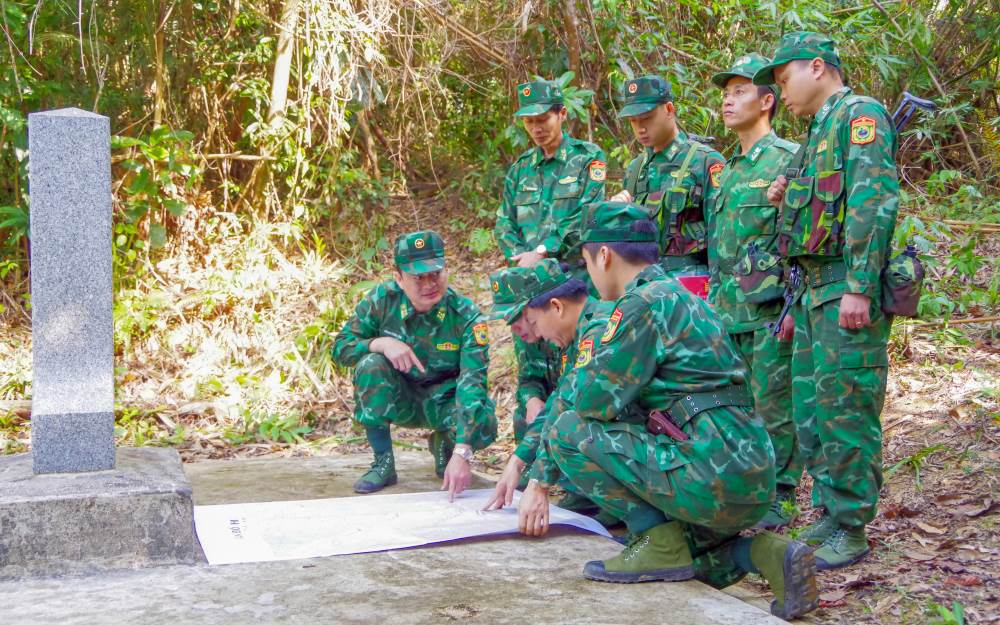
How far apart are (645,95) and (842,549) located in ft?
7.51

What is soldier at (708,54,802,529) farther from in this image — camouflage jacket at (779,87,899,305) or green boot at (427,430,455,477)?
green boot at (427,430,455,477)

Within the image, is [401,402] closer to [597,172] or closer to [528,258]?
[528,258]

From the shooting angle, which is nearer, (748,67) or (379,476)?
(748,67)

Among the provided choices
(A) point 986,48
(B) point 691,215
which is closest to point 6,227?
(B) point 691,215

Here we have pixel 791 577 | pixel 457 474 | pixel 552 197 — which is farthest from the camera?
pixel 552 197

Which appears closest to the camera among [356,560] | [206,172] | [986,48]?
[356,560]

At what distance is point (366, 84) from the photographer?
8406 mm

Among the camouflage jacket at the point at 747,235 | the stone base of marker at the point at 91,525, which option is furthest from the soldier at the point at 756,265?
the stone base of marker at the point at 91,525

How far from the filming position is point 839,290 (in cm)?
350

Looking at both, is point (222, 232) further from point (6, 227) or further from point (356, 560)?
point (356, 560)

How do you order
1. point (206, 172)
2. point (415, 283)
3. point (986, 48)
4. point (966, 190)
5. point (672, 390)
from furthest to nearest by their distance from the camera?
point (206, 172)
point (986, 48)
point (966, 190)
point (415, 283)
point (672, 390)

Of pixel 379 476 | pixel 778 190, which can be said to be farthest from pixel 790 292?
pixel 379 476

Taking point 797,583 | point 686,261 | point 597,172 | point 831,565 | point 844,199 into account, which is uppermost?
point 597,172

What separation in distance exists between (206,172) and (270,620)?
6.60 m
